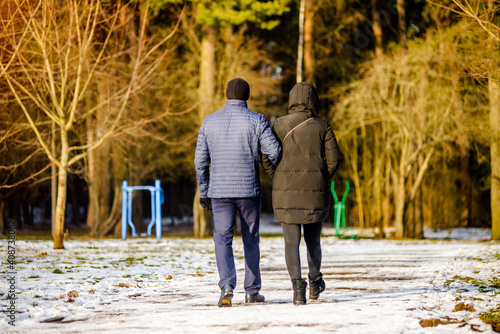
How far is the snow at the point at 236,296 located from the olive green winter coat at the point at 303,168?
2.77ft

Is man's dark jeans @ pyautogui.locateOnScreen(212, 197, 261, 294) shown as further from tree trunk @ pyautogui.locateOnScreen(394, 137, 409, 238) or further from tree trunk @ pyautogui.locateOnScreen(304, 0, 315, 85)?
tree trunk @ pyautogui.locateOnScreen(304, 0, 315, 85)

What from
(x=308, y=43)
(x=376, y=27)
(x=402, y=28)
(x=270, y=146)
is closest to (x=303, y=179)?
(x=270, y=146)

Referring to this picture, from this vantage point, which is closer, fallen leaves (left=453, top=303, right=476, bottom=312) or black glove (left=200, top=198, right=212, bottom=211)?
fallen leaves (left=453, top=303, right=476, bottom=312)

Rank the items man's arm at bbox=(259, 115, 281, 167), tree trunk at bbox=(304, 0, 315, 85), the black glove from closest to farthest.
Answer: man's arm at bbox=(259, 115, 281, 167) < the black glove < tree trunk at bbox=(304, 0, 315, 85)

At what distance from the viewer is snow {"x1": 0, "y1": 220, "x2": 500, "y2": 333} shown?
5375mm

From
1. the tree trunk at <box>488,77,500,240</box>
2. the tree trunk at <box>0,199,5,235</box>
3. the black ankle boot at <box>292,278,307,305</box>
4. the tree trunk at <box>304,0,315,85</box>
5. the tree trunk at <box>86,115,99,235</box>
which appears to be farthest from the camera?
the tree trunk at <box>304,0,315,85</box>

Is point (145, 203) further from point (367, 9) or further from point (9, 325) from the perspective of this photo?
point (9, 325)

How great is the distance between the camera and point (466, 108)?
66.6 feet

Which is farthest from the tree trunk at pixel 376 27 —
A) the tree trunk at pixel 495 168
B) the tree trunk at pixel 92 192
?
the tree trunk at pixel 92 192

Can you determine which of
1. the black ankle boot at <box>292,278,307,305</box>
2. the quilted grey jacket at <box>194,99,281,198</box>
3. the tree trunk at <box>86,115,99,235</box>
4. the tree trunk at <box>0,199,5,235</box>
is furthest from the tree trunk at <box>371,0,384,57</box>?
the black ankle boot at <box>292,278,307,305</box>

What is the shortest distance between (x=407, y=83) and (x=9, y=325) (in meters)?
16.9

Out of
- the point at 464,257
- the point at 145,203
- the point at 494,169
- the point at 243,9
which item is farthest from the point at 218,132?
the point at 145,203

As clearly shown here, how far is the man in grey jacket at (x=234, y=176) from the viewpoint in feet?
21.1

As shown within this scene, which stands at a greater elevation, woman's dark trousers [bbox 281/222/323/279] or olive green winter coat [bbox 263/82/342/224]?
olive green winter coat [bbox 263/82/342/224]
